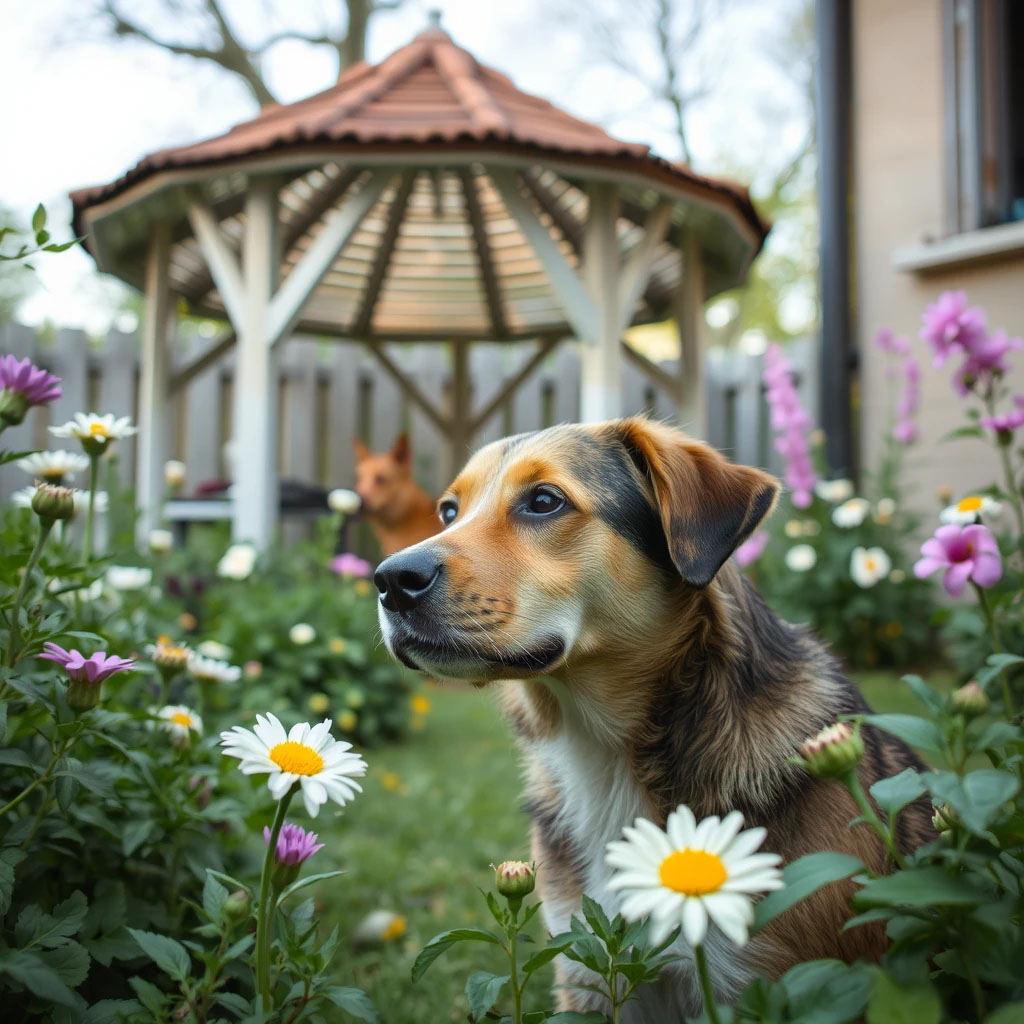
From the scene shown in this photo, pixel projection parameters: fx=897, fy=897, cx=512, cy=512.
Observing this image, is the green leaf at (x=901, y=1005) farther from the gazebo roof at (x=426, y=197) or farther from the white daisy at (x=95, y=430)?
the gazebo roof at (x=426, y=197)

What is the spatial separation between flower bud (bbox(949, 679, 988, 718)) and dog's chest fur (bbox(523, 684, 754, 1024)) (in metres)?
0.73

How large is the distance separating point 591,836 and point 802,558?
430cm

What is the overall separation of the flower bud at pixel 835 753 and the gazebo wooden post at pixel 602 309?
439 centimetres

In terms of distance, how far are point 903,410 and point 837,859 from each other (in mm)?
5136

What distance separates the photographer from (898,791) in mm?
1123

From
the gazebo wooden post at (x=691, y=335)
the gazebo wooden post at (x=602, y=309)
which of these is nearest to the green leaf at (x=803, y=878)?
the gazebo wooden post at (x=602, y=309)

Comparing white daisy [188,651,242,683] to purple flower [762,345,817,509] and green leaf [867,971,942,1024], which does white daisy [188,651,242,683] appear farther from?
purple flower [762,345,817,509]

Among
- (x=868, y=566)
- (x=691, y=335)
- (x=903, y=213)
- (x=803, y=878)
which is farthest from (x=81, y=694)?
(x=903, y=213)

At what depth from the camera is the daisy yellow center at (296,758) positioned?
1.18 m

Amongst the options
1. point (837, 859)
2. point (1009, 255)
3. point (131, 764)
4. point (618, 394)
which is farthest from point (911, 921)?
point (1009, 255)

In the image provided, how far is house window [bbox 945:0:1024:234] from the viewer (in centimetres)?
591

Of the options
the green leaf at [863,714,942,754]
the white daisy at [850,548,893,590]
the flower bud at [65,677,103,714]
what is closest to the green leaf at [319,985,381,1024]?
the flower bud at [65,677,103,714]

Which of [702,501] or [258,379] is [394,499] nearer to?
[258,379]

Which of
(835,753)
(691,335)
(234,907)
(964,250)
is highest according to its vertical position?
(964,250)
